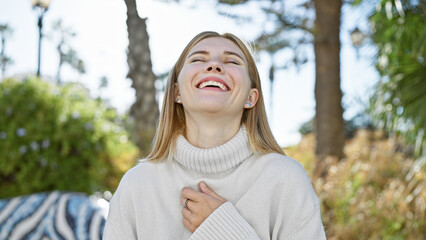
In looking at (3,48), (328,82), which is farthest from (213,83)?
(3,48)

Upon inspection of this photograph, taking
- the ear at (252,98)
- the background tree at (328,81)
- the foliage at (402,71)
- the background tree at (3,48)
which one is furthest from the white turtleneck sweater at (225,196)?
the background tree at (3,48)

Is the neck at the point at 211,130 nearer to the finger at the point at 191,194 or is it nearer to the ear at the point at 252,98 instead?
the ear at the point at 252,98

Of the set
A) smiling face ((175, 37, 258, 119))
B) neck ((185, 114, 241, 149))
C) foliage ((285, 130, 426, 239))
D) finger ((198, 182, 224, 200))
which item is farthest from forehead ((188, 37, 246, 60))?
foliage ((285, 130, 426, 239))

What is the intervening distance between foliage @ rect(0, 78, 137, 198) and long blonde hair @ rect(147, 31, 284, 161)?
3.28 metres

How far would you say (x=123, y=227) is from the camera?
1.76 meters

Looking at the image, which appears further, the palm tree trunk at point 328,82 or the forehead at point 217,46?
the palm tree trunk at point 328,82

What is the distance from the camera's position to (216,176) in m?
1.79

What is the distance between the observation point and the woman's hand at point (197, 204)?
1.65 metres

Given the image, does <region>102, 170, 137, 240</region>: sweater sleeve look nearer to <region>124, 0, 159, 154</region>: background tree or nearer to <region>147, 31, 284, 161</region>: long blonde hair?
<region>147, 31, 284, 161</region>: long blonde hair

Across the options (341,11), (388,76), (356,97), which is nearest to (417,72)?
(388,76)

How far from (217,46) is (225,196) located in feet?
1.90

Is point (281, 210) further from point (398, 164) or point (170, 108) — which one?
point (398, 164)

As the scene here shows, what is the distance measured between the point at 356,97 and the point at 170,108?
5376mm

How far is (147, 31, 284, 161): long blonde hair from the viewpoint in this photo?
189 cm
